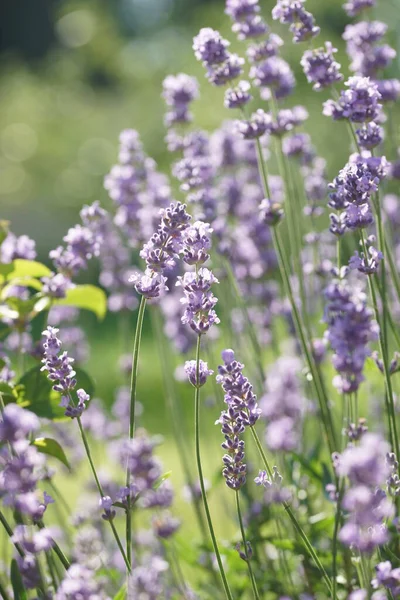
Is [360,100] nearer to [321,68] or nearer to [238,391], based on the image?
[321,68]

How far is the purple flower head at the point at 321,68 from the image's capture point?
5.38ft

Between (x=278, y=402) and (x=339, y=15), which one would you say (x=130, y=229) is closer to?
(x=278, y=402)

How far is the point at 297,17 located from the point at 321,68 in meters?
0.16

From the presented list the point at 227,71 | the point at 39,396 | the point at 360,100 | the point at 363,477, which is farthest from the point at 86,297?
the point at 363,477

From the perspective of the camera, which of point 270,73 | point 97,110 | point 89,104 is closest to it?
point 270,73

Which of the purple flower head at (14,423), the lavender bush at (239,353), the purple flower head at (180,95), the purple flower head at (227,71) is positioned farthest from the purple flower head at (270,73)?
the purple flower head at (14,423)

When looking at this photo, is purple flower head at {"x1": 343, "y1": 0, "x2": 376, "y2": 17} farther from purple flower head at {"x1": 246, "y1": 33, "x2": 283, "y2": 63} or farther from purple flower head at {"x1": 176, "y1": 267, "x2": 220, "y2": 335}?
purple flower head at {"x1": 176, "y1": 267, "x2": 220, "y2": 335}

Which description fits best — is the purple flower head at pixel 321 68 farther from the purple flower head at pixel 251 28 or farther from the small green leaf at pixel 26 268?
the small green leaf at pixel 26 268

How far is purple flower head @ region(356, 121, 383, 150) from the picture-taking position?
1487mm

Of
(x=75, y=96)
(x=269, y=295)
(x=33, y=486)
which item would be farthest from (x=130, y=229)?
(x=75, y=96)

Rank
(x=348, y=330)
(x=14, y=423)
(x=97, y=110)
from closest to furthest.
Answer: (x=14, y=423) → (x=348, y=330) → (x=97, y=110)

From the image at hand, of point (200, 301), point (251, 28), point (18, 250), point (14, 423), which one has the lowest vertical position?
point (14, 423)

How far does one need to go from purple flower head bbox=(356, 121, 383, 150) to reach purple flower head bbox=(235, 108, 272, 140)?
319 millimetres

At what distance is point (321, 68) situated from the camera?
5.39ft
